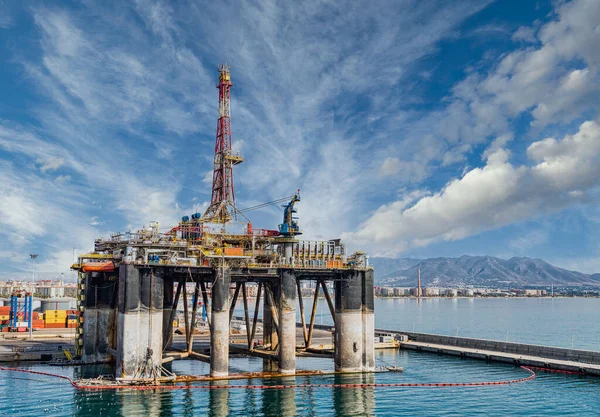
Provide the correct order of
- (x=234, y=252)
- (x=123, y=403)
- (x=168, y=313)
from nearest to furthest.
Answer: (x=123, y=403) → (x=234, y=252) → (x=168, y=313)

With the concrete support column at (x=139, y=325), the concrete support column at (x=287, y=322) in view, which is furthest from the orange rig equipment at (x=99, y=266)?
Result: the concrete support column at (x=287, y=322)

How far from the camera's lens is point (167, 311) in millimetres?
62844

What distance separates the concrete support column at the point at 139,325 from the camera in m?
52.0

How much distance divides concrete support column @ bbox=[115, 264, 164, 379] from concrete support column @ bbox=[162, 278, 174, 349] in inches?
268

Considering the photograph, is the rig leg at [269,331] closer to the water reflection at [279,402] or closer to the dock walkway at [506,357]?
the water reflection at [279,402]

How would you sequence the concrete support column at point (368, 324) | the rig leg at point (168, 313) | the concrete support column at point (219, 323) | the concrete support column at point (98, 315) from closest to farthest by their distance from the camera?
the concrete support column at point (219, 323) → the concrete support column at point (368, 324) → the rig leg at point (168, 313) → the concrete support column at point (98, 315)

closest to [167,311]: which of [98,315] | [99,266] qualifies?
[98,315]

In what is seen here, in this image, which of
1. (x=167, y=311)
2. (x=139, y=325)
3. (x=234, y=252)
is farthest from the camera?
(x=167, y=311)

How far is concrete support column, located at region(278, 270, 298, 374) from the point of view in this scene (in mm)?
56156

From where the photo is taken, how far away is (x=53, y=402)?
154 ft

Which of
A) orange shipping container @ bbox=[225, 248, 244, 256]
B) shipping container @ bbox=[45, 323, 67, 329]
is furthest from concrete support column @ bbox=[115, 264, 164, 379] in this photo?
shipping container @ bbox=[45, 323, 67, 329]

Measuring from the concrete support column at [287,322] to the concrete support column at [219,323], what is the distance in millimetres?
5605

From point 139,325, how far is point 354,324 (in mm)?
21748

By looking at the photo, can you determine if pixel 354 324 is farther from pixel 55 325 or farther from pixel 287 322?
pixel 55 325
